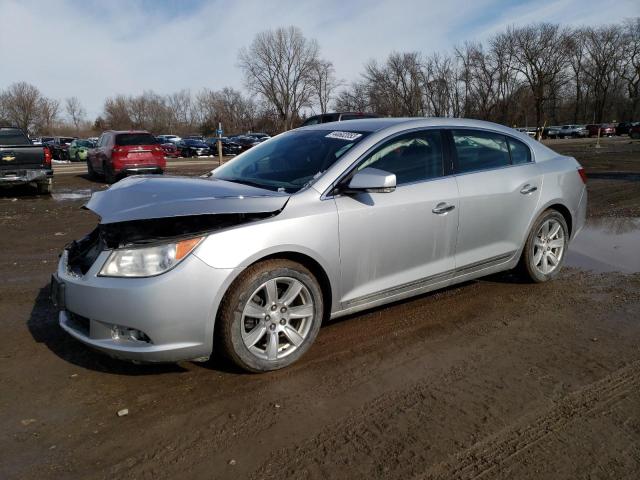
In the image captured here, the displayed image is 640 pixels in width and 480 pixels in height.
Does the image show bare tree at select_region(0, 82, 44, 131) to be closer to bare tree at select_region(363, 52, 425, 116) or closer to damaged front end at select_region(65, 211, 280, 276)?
bare tree at select_region(363, 52, 425, 116)

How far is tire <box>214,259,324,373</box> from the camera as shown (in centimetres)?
311

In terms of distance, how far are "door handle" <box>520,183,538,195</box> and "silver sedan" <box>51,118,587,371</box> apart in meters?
0.02

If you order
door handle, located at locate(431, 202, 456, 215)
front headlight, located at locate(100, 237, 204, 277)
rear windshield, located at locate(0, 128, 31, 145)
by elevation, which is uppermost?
rear windshield, located at locate(0, 128, 31, 145)

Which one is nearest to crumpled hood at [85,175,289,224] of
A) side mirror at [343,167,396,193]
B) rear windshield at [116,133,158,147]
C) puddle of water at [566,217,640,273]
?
side mirror at [343,167,396,193]

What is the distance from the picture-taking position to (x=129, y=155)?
15.8 m

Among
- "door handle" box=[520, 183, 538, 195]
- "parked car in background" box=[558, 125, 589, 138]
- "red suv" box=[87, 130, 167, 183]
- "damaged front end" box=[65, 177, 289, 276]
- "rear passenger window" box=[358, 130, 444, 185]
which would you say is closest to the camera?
"damaged front end" box=[65, 177, 289, 276]

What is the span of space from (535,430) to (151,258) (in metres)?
2.25

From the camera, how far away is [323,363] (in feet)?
11.3

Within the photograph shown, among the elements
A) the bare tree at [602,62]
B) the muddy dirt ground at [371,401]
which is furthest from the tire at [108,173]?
the bare tree at [602,62]

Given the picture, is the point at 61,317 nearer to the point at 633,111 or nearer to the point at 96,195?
A: the point at 96,195

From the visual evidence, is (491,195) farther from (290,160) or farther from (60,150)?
(60,150)

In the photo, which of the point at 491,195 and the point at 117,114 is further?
the point at 117,114

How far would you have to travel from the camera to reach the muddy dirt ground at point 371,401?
8.03 feet

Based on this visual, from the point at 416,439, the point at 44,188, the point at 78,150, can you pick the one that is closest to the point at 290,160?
the point at 416,439
